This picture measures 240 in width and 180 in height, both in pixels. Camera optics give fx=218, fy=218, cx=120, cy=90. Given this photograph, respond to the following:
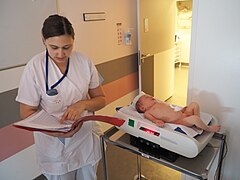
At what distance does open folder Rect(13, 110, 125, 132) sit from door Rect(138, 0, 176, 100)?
1795 millimetres

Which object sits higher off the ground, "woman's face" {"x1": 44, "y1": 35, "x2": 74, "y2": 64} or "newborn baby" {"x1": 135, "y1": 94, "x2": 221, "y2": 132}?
"woman's face" {"x1": 44, "y1": 35, "x2": 74, "y2": 64}

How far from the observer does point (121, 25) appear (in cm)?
256

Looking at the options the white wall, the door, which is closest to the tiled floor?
the door

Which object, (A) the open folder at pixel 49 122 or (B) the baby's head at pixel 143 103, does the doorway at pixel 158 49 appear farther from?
(A) the open folder at pixel 49 122

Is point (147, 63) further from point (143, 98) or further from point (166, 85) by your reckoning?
point (143, 98)

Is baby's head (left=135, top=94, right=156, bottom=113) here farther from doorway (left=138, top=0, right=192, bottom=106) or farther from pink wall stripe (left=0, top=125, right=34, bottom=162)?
doorway (left=138, top=0, right=192, bottom=106)

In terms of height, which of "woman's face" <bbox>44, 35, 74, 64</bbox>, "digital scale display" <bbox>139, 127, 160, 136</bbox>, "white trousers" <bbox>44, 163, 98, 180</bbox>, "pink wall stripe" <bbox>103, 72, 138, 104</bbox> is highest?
"woman's face" <bbox>44, 35, 74, 64</bbox>

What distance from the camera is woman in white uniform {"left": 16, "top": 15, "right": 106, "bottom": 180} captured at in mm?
1092

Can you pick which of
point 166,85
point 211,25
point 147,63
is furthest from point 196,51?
point 166,85

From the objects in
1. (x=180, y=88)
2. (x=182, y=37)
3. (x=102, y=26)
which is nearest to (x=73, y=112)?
(x=102, y=26)

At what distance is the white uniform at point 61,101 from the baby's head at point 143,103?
0.28 meters

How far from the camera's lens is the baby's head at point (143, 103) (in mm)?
1327

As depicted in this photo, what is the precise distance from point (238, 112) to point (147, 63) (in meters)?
1.64

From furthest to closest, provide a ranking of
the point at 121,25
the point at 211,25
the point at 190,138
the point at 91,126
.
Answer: the point at 121,25
the point at 211,25
the point at 91,126
the point at 190,138
